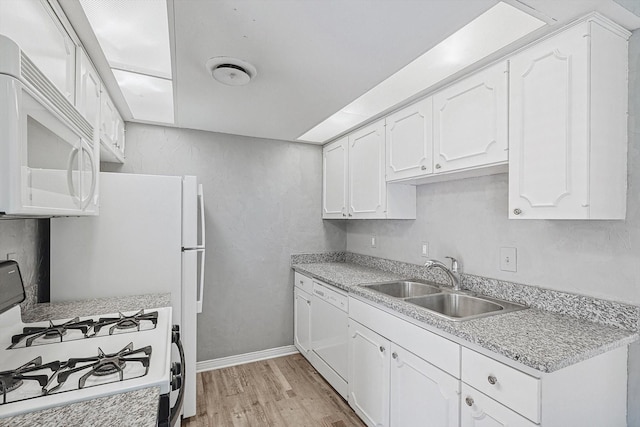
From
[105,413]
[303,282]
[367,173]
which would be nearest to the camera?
[105,413]

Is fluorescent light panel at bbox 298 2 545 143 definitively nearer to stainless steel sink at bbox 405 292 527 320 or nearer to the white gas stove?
stainless steel sink at bbox 405 292 527 320

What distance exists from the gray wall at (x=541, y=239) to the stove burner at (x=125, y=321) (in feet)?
6.10

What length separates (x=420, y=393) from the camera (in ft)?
5.22

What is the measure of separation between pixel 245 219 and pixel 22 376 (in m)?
2.20

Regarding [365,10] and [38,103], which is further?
[365,10]

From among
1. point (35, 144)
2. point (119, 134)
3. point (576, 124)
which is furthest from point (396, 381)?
point (119, 134)

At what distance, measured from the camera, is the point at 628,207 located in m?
1.36

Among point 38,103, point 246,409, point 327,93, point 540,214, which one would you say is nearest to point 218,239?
point 246,409

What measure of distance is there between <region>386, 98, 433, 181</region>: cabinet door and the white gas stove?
1.71m

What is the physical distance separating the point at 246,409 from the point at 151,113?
2353 mm

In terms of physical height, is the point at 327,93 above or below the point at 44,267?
above

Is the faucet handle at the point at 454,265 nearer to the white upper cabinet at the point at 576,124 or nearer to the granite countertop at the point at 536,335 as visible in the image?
the granite countertop at the point at 536,335

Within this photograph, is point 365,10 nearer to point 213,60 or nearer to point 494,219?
point 213,60

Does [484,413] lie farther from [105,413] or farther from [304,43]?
[304,43]
